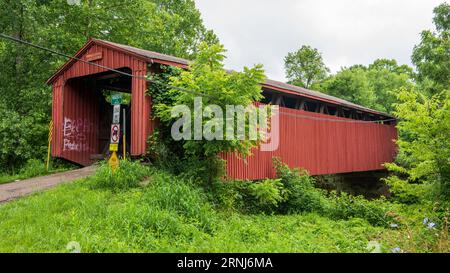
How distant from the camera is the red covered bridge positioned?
7801mm

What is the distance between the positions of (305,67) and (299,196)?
26112 mm

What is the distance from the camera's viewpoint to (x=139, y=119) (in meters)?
7.68

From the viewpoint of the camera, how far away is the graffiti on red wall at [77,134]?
9.70m

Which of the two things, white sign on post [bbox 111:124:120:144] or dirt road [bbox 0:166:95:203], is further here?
dirt road [bbox 0:166:95:203]

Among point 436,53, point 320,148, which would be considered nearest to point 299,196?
point 320,148

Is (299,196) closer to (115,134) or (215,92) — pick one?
(215,92)

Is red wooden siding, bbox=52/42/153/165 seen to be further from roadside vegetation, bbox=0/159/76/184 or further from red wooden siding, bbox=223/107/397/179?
red wooden siding, bbox=223/107/397/179

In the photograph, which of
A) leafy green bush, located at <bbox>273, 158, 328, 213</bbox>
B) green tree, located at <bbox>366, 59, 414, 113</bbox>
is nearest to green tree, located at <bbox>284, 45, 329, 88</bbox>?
green tree, located at <bbox>366, 59, 414, 113</bbox>

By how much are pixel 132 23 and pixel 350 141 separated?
11350 millimetres

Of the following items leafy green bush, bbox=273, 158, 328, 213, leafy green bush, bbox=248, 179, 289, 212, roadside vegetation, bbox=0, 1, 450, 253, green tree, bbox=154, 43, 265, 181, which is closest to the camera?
roadside vegetation, bbox=0, 1, 450, 253

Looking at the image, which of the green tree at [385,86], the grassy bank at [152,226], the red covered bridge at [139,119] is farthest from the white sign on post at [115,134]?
the green tree at [385,86]

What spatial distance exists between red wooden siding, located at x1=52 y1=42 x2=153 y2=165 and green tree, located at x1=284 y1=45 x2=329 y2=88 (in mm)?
25296

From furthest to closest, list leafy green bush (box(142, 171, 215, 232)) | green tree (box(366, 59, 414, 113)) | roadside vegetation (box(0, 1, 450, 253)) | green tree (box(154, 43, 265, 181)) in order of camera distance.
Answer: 1. green tree (box(366, 59, 414, 113))
2. green tree (box(154, 43, 265, 181))
3. leafy green bush (box(142, 171, 215, 232))
4. roadside vegetation (box(0, 1, 450, 253))
